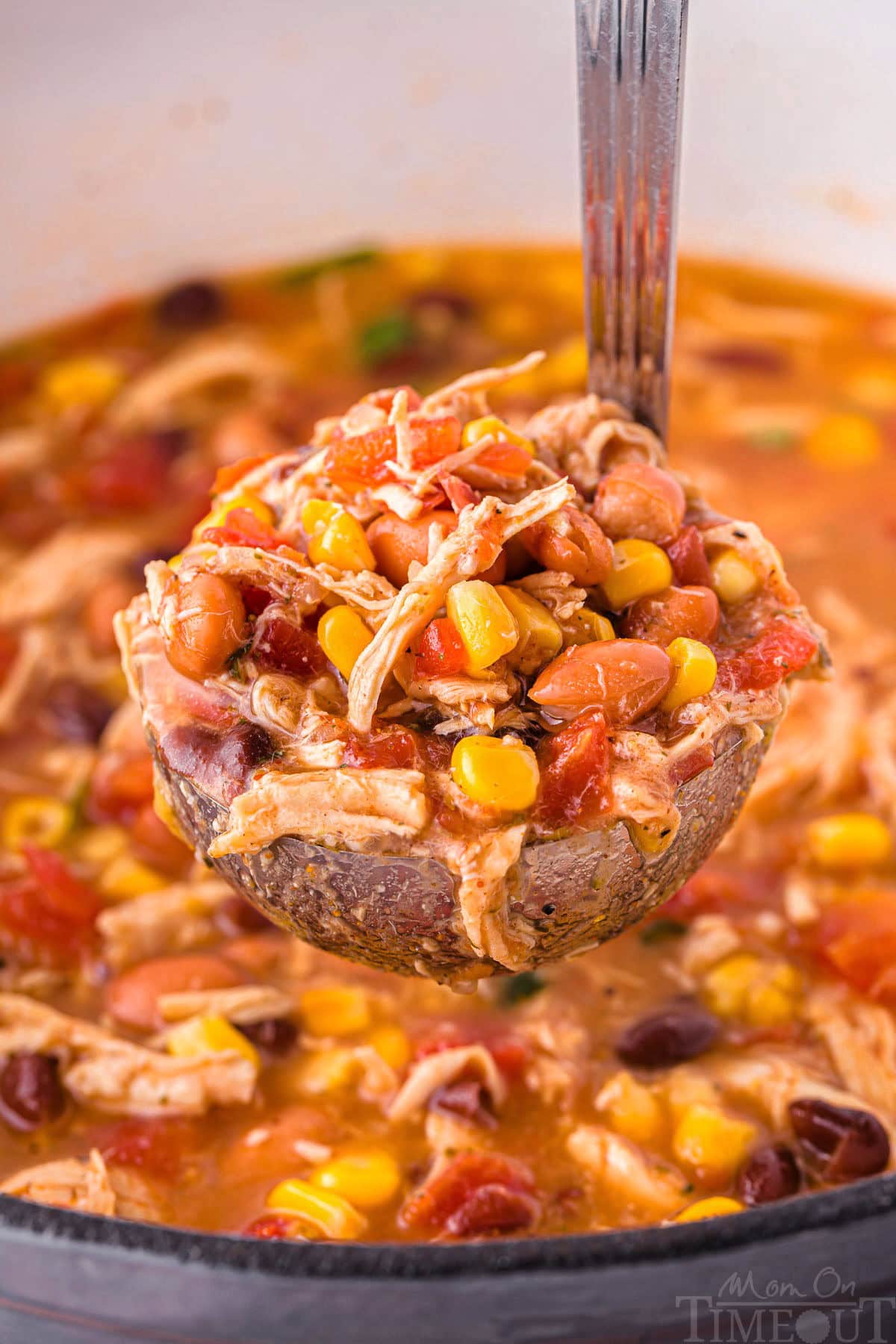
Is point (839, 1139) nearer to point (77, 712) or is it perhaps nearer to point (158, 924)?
point (158, 924)

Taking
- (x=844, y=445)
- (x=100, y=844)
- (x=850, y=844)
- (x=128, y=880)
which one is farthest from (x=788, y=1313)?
(x=844, y=445)

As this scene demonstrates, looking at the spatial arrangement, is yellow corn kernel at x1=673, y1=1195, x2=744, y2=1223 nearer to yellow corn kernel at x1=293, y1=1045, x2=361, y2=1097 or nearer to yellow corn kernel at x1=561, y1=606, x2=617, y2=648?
yellow corn kernel at x1=293, y1=1045, x2=361, y2=1097

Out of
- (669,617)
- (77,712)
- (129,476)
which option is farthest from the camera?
(129,476)

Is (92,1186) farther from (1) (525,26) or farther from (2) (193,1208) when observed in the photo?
(1) (525,26)

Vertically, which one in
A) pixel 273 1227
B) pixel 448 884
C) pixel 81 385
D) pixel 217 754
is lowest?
pixel 273 1227

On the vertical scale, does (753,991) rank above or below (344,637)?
below

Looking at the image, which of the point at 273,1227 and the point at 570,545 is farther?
the point at 273,1227
